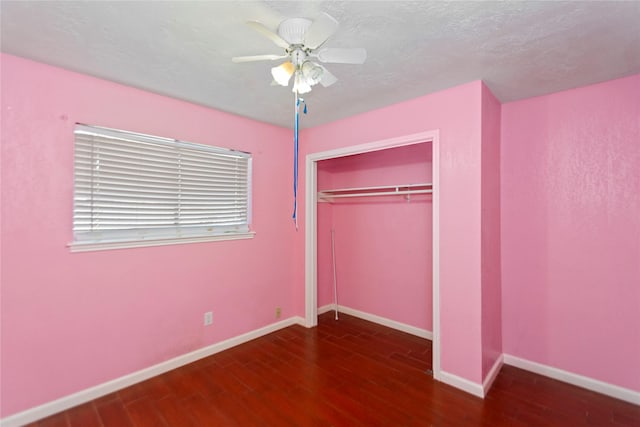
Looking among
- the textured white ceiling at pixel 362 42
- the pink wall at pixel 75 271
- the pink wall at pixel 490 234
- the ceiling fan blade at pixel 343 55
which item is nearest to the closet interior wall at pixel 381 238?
the pink wall at pixel 490 234

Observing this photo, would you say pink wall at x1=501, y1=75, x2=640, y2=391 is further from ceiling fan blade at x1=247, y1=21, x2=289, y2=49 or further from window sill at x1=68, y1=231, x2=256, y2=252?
window sill at x1=68, y1=231, x2=256, y2=252

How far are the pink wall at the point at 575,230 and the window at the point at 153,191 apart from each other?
109 inches

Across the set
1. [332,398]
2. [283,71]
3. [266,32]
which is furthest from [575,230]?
[266,32]

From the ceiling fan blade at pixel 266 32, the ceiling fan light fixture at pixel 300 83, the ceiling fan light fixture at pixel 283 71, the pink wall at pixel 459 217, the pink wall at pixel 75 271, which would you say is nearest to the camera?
the ceiling fan blade at pixel 266 32

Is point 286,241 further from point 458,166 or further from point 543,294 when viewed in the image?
point 543,294

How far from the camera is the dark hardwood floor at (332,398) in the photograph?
199 cm

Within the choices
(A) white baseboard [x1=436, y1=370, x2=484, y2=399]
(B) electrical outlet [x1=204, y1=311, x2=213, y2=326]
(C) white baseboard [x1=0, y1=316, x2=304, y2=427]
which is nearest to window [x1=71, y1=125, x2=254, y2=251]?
(B) electrical outlet [x1=204, y1=311, x2=213, y2=326]

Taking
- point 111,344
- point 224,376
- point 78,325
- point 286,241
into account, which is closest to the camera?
point 78,325

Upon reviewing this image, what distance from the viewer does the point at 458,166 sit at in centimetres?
236

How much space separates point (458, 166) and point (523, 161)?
31.7 inches

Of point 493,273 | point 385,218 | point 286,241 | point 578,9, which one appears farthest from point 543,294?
point 286,241

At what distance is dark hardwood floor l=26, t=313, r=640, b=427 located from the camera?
1.99 meters

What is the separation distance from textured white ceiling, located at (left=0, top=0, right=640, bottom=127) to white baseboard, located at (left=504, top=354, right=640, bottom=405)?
2.42 m

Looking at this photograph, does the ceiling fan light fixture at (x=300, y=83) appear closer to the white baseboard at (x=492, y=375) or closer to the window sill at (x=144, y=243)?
the window sill at (x=144, y=243)
